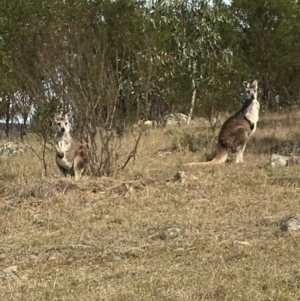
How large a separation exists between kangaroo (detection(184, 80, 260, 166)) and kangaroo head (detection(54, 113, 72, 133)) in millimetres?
2541

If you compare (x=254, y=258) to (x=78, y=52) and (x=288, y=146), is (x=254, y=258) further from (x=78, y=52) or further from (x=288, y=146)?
(x=288, y=146)

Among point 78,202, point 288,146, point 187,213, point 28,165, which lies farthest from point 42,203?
point 288,146

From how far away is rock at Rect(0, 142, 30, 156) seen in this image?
16109 mm

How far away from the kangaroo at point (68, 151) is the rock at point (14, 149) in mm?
4447

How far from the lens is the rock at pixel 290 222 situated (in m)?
6.95

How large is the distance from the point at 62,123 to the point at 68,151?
1.82ft

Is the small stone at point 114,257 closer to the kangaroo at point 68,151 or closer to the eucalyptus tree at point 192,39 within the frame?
the kangaroo at point 68,151

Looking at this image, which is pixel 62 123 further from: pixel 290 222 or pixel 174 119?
pixel 174 119

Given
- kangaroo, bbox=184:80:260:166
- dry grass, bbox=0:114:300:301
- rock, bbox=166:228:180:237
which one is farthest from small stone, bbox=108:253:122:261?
kangaroo, bbox=184:80:260:166

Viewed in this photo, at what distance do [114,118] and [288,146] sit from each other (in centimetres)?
423

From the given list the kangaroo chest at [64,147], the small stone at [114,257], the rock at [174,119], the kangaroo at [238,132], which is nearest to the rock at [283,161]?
the kangaroo at [238,132]

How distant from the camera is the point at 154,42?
21094 millimetres

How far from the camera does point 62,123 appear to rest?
37.7 ft

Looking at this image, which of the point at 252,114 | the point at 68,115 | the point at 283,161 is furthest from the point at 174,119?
the point at 283,161
